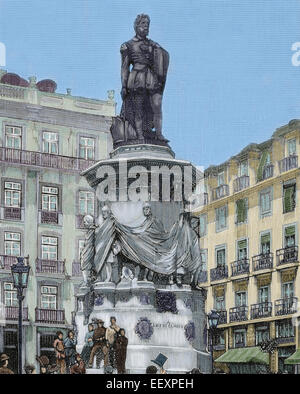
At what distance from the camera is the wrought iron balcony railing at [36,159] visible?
29.1 metres

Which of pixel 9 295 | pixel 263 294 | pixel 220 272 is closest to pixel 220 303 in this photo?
pixel 220 272

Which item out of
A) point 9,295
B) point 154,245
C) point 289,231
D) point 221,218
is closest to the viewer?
point 154,245

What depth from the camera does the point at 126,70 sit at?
2134cm

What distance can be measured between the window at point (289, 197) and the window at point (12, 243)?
7.43m

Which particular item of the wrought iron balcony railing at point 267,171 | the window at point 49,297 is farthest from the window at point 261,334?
the window at point 49,297

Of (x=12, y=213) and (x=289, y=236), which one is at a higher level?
(x=12, y=213)

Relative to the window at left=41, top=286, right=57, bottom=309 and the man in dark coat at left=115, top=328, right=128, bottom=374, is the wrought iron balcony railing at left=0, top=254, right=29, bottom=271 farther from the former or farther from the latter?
the man in dark coat at left=115, top=328, right=128, bottom=374

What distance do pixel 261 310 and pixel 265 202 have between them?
3098 millimetres

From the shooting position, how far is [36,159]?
29.2 meters

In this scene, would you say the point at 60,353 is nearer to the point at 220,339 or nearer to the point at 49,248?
the point at 49,248

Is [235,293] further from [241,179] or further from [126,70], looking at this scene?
[126,70]

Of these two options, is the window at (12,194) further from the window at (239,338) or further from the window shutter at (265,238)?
the window at (239,338)

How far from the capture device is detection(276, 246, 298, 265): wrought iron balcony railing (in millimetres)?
29141
